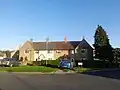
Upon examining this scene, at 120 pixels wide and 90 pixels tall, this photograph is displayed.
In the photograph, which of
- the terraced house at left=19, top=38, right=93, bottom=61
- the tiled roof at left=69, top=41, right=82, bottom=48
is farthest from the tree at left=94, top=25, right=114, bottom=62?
the tiled roof at left=69, top=41, right=82, bottom=48

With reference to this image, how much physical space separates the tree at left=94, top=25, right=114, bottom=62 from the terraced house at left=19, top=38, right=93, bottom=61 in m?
10.5

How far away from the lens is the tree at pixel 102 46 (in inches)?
3024

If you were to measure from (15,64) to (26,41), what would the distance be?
35157 millimetres

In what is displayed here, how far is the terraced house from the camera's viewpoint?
9175cm

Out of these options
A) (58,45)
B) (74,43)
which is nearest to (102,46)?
(74,43)

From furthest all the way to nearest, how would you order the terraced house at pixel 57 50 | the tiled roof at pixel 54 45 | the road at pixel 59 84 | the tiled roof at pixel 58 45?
the tiled roof at pixel 54 45
the tiled roof at pixel 58 45
the terraced house at pixel 57 50
the road at pixel 59 84

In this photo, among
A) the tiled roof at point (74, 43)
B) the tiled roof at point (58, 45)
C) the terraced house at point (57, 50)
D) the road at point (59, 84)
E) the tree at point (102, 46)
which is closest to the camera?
the road at point (59, 84)

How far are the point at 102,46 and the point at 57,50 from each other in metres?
21.9

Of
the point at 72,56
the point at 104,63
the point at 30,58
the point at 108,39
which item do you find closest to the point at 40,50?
the point at 30,58

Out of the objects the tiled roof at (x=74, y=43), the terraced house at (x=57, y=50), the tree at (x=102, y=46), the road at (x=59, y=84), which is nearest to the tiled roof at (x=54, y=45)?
the terraced house at (x=57, y=50)

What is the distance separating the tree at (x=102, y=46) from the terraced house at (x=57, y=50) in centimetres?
1052

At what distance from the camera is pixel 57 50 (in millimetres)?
96250

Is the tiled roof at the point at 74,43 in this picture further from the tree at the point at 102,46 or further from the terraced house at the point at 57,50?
the tree at the point at 102,46

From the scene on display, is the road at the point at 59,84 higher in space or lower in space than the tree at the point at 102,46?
lower
